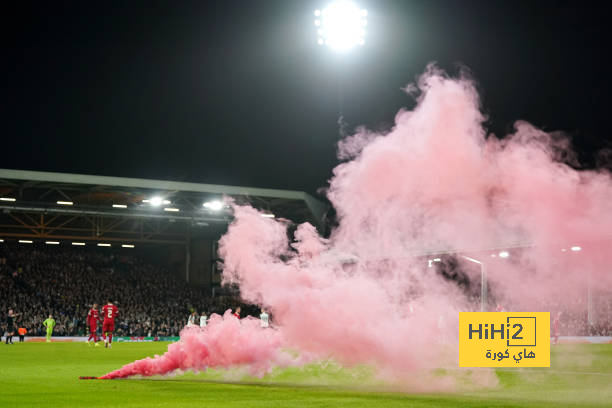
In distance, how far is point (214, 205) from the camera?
4544cm

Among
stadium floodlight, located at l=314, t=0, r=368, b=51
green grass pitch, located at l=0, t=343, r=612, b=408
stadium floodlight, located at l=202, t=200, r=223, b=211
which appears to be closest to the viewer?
green grass pitch, located at l=0, t=343, r=612, b=408

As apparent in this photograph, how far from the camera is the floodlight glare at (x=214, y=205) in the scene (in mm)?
44844

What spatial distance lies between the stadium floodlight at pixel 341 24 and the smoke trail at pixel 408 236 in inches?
357

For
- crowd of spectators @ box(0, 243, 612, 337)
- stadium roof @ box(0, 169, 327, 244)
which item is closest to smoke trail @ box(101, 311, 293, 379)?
stadium roof @ box(0, 169, 327, 244)

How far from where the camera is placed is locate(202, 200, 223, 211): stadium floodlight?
44844 mm

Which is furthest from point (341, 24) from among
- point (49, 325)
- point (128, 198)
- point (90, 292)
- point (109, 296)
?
point (90, 292)

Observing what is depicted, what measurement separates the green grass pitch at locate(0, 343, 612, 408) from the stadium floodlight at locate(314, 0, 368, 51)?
1180cm

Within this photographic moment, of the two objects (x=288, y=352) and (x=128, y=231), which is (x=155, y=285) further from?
(x=288, y=352)

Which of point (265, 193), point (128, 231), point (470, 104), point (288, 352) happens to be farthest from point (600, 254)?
point (128, 231)

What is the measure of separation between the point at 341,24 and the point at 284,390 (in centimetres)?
1492

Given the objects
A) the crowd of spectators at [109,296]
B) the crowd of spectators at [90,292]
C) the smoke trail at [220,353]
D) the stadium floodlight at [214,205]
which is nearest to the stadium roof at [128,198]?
the stadium floodlight at [214,205]

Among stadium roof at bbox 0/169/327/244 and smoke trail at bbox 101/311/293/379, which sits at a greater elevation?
stadium roof at bbox 0/169/327/244

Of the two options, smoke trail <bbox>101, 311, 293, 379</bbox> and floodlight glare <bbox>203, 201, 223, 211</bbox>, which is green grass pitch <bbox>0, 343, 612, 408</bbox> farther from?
floodlight glare <bbox>203, 201, 223, 211</bbox>

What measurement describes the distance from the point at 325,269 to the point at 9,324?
28.0 metres
